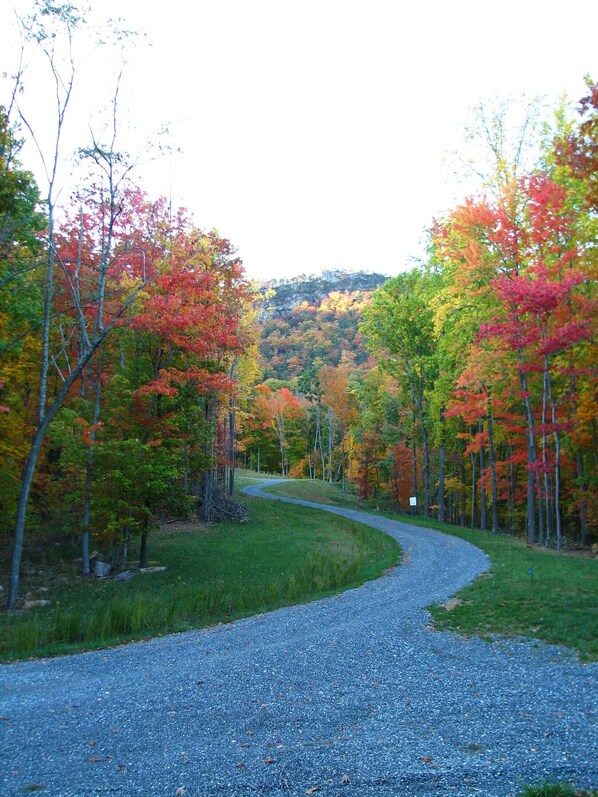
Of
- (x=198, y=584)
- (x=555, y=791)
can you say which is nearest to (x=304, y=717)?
(x=555, y=791)

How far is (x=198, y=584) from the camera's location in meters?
14.6

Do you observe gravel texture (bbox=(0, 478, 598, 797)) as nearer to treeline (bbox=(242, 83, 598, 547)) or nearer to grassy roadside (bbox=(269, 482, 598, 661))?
grassy roadside (bbox=(269, 482, 598, 661))

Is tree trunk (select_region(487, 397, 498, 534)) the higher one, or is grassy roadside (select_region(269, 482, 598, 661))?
tree trunk (select_region(487, 397, 498, 534))

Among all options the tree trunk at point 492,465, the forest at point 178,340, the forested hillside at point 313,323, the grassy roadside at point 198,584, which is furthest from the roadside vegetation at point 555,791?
the forested hillside at point 313,323

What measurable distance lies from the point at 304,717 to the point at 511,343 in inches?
609

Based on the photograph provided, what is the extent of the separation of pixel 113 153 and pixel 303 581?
12.3m

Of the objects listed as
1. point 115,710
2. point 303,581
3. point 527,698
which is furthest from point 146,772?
point 303,581

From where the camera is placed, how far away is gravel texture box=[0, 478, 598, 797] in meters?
4.07

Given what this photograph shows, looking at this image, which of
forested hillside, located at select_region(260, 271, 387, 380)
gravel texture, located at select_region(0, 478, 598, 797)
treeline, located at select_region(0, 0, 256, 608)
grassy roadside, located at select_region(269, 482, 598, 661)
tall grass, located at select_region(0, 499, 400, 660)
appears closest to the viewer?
gravel texture, located at select_region(0, 478, 598, 797)

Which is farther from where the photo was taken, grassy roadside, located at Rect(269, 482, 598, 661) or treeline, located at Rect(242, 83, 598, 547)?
treeline, located at Rect(242, 83, 598, 547)

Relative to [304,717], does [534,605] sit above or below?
above

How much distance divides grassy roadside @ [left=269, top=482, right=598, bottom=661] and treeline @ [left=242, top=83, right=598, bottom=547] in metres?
6.76

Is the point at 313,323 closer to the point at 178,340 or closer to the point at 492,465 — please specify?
the point at 492,465

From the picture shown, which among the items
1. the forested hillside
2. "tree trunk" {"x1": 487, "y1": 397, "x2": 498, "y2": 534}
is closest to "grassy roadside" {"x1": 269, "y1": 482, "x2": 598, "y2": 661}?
"tree trunk" {"x1": 487, "y1": 397, "x2": 498, "y2": 534}
